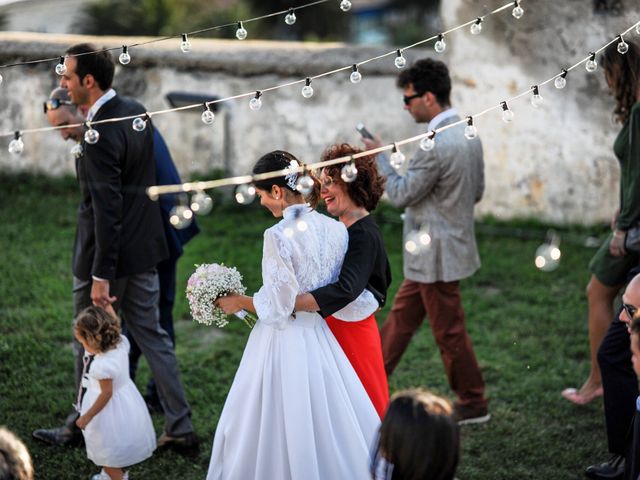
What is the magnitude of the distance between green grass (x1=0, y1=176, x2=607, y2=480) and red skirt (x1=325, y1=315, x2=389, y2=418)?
2.77 ft

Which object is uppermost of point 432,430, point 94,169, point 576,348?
point 94,169

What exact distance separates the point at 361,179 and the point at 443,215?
1.09 m

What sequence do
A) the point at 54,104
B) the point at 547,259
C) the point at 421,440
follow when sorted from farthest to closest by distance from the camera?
the point at 547,259 < the point at 54,104 < the point at 421,440

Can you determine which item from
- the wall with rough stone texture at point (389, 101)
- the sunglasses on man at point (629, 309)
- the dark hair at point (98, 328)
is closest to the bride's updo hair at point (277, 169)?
the dark hair at point (98, 328)

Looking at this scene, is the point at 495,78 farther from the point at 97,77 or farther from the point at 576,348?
the point at 97,77

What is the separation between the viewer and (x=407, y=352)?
6.46m

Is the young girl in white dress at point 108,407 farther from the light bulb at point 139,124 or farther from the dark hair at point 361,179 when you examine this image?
the dark hair at point 361,179

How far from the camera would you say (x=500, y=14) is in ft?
28.5

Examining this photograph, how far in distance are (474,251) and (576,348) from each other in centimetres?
136

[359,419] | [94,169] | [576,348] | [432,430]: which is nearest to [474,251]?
[576,348]

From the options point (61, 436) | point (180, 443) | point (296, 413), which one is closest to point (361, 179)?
point (296, 413)

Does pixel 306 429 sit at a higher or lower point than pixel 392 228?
lower

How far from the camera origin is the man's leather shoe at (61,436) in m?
5.11

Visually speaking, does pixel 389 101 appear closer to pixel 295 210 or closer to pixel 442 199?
pixel 442 199
